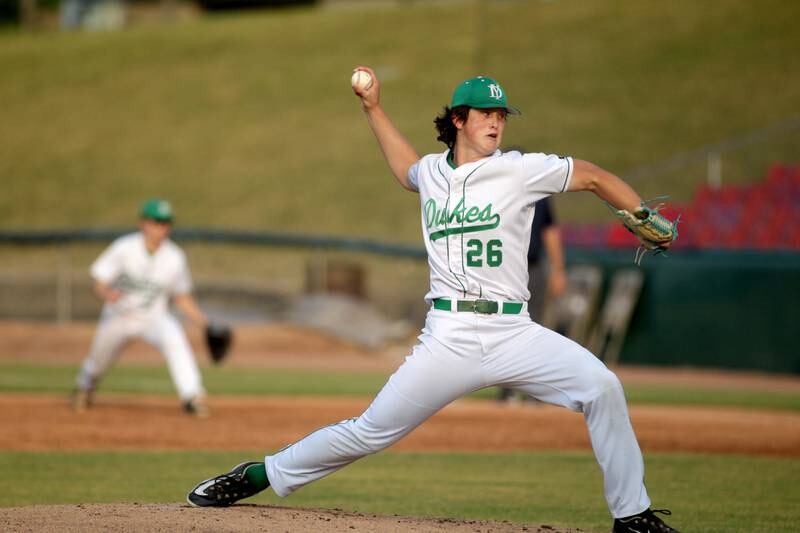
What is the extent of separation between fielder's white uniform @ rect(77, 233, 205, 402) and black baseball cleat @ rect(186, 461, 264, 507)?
17.0 feet

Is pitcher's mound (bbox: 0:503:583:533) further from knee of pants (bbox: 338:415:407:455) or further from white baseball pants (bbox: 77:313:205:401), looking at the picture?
white baseball pants (bbox: 77:313:205:401)

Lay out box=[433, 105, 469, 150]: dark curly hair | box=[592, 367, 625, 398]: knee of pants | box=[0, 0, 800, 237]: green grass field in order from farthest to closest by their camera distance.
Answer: box=[0, 0, 800, 237]: green grass field → box=[433, 105, 469, 150]: dark curly hair → box=[592, 367, 625, 398]: knee of pants

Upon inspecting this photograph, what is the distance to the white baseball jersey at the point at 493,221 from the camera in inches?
202

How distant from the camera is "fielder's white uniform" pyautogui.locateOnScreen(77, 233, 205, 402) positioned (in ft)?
35.4

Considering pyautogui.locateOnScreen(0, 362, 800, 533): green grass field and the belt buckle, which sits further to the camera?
pyautogui.locateOnScreen(0, 362, 800, 533): green grass field

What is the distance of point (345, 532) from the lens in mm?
5137

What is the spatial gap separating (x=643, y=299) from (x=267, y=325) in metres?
6.37

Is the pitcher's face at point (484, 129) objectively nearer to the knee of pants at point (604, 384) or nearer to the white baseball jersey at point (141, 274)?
the knee of pants at point (604, 384)

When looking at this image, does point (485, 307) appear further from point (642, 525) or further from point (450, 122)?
point (642, 525)

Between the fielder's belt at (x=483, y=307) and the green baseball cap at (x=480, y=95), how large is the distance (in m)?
0.82

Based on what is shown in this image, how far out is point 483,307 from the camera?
5.11m

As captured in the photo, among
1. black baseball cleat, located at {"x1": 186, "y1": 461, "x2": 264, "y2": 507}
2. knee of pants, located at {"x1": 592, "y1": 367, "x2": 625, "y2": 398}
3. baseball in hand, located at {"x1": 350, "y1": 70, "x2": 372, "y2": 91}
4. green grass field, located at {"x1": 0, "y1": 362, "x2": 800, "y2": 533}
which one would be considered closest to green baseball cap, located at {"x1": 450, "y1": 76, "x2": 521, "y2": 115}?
baseball in hand, located at {"x1": 350, "y1": 70, "x2": 372, "y2": 91}

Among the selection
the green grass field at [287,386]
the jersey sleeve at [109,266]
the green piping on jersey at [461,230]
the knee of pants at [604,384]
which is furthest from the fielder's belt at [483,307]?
the green grass field at [287,386]

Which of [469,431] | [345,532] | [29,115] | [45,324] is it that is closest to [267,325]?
[45,324]
